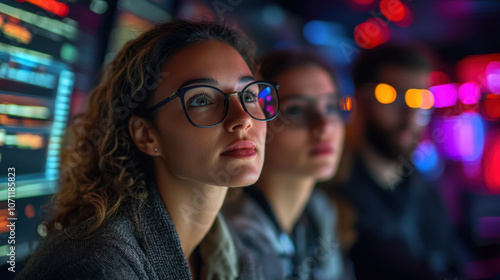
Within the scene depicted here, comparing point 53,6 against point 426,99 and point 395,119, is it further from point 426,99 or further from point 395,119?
point 426,99

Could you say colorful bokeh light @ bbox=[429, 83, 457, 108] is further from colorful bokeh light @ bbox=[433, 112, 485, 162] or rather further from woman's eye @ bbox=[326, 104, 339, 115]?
woman's eye @ bbox=[326, 104, 339, 115]

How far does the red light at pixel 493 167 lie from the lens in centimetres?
228

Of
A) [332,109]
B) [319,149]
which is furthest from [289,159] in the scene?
[332,109]

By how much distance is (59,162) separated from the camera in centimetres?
103

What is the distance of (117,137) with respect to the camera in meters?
0.89

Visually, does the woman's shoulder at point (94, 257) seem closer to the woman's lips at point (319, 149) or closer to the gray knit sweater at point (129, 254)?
the gray knit sweater at point (129, 254)

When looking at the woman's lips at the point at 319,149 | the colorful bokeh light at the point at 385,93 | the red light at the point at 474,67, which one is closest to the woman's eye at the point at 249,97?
the woman's lips at the point at 319,149

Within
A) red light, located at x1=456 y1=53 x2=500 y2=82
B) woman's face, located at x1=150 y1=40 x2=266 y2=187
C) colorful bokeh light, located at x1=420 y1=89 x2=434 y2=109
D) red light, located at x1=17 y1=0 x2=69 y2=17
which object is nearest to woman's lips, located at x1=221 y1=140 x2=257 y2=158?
woman's face, located at x1=150 y1=40 x2=266 y2=187

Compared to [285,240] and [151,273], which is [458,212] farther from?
[151,273]

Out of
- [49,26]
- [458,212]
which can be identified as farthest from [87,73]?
[458,212]

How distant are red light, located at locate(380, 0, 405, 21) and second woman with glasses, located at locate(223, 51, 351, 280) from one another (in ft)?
4.22

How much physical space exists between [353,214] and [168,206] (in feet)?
3.20

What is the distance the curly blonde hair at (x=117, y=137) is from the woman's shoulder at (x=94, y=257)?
0.11ft

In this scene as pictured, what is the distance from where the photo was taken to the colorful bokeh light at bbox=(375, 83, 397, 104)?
1547 mm
